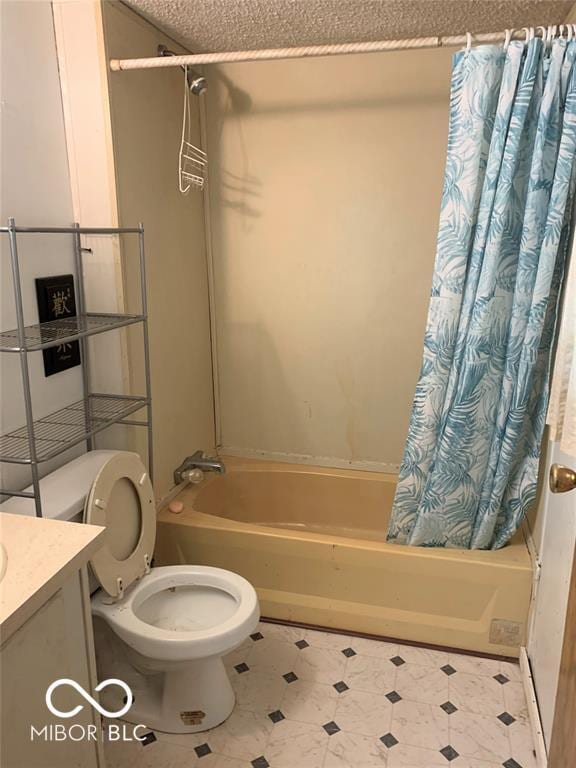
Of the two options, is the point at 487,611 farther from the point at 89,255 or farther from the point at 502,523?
the point at 89,255

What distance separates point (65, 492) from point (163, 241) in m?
1.07

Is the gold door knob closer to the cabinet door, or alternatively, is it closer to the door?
the door

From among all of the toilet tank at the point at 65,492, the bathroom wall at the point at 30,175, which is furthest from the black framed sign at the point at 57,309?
the toilet tank at the point at 65,492

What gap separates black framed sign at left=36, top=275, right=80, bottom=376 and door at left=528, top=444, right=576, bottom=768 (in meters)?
1.58

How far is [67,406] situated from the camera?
78.6 inches

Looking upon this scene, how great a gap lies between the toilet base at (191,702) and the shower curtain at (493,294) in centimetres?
87

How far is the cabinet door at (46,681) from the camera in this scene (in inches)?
42.0

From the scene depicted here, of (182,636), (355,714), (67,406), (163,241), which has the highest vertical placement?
(163,241)

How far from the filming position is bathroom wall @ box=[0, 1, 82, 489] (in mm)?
1644

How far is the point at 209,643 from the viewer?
168 centimetres

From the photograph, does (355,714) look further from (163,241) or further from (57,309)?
(163,241)

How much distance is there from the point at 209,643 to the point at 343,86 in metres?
2.16

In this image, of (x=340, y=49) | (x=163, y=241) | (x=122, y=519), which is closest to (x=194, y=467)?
(x=122, y=519)

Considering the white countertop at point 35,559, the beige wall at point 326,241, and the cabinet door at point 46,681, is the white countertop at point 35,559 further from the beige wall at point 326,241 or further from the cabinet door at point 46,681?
the beige wall at point 326,241
